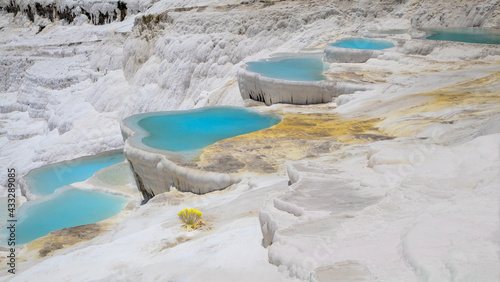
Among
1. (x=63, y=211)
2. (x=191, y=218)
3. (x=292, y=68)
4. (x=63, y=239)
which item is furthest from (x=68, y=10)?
(x=191, y=218)

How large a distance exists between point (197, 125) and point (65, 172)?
16.3 ft

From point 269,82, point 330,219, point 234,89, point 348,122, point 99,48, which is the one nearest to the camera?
point 330,219

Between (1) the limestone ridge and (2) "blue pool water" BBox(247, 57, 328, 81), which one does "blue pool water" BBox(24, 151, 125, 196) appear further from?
(1) the limestone ridge

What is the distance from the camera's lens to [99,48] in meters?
22.3

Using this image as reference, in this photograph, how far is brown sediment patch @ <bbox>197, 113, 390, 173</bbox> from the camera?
5.56 metres

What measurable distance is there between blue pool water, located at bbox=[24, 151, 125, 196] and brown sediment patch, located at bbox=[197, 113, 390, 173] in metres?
5.36

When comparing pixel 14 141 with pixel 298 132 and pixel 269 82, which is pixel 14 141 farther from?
pixel 298 132

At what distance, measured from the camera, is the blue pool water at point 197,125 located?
665 cm

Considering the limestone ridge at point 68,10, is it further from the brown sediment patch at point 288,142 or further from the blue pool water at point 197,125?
the brown sediment patch at point 288,142

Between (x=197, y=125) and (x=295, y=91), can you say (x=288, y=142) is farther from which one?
(x=295, y=91)

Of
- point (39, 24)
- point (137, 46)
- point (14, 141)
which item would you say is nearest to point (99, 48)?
point (137, 46)

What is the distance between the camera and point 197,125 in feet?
24.7

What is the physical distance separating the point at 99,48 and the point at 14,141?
6.81 metres

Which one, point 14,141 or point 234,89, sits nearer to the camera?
point 234,89
